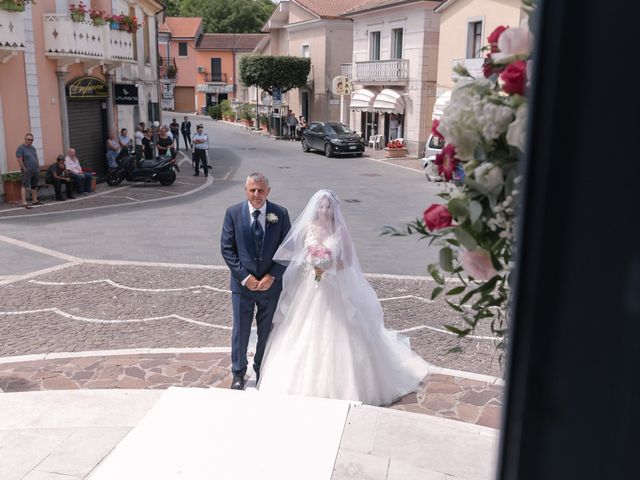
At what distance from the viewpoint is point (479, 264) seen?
2.15 metres

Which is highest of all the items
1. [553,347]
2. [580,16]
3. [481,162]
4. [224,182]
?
[580,16]

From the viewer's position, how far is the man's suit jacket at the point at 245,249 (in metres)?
6.16

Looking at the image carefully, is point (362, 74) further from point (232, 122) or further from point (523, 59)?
point (523, 59)

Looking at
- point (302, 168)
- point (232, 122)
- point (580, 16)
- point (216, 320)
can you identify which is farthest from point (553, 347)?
point (232, 122)

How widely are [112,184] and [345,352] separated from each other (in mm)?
16132

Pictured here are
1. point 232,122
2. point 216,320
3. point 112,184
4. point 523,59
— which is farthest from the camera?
point 232,122

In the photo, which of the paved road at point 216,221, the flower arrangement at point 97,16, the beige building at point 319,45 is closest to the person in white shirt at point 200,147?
the paved road at point 216,221

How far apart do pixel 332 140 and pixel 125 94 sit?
414 inches

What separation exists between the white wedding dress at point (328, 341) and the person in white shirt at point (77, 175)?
538 inches

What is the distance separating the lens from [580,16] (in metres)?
0.89

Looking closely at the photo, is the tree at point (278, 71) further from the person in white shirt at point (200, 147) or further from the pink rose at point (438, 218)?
the pink rose at point (438, 218)

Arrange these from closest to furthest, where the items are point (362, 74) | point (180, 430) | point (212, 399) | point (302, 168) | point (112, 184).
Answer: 1. point (180, 430)
2. point (212, 399)
3. point (112, 184)
4. point (302, 168)
5. point (362, 74)

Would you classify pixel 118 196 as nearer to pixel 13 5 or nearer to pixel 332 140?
pixel 13 5

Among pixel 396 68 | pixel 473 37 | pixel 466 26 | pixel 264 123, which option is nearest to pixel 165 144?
pixel 466 26
